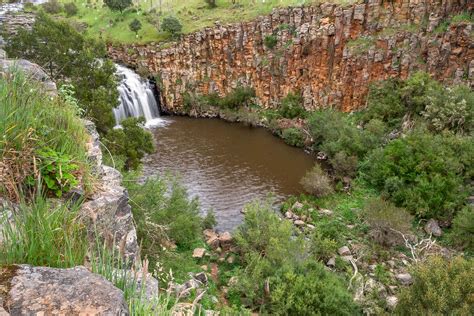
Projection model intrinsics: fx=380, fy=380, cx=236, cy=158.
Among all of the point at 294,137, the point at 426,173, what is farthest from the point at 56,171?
the point at 294,137

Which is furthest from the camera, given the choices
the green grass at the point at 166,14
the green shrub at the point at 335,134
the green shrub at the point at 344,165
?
the green grass at the point at 166,14

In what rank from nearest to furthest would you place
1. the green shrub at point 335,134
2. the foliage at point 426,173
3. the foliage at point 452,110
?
1. the foliage at point 426,173
2. the foliage at point 452,110
3. the green shrub at point 335,134

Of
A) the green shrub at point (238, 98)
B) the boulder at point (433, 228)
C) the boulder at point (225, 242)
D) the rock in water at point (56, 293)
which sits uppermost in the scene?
the rock in water at point (56, 293)

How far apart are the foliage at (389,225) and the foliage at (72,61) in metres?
12.8

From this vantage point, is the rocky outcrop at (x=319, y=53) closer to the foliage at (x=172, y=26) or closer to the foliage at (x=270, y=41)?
the foliage at (x=270, y=41)

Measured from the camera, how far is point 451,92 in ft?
76.3

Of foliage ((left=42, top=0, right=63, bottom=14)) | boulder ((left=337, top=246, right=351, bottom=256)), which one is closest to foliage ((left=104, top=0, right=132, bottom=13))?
foliage ((left=42, top=0, right=63, bottom=14))

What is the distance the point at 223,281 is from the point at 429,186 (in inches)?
433

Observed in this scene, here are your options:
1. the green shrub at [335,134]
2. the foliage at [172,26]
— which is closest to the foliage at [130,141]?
the green shrub at [335,134]

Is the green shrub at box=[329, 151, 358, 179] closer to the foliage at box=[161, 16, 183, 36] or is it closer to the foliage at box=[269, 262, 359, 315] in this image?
the foliage at box=[269, 262, 359, 315]

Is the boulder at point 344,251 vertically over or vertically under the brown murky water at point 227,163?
under

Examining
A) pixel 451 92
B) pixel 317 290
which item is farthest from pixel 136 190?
pixel 451 92

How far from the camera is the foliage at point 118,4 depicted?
141ft

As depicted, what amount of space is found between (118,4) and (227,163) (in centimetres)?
2798
